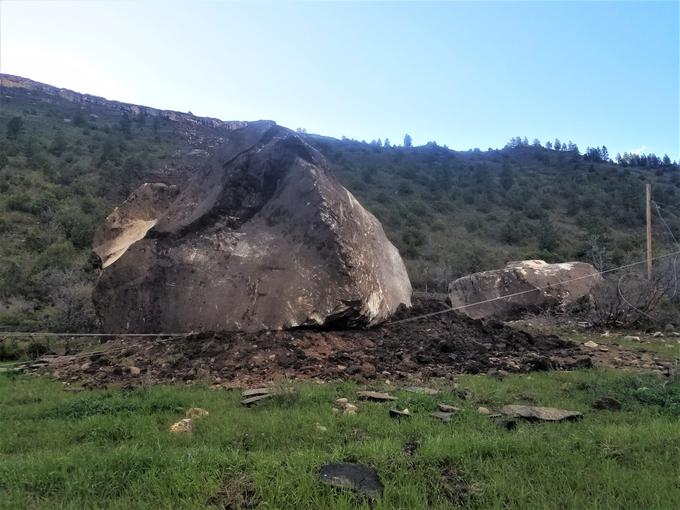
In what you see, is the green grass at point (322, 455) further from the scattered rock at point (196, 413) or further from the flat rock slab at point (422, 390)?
the flat rock slab at point (422, 390)

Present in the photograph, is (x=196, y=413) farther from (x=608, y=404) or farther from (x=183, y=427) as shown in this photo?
(x=608, y=404)

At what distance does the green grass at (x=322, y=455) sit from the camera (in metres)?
3.15

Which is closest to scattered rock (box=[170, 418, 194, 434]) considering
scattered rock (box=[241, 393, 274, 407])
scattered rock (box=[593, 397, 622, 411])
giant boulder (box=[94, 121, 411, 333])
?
scattered rock (box=[241, 393, 274, 407])

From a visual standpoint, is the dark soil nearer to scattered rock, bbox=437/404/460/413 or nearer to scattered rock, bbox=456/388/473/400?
scattered rock, bbox=456/388/473/400

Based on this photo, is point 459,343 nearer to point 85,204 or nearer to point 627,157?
point 85,204

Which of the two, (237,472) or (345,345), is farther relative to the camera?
(345,345)

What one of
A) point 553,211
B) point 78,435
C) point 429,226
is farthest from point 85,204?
point 553,211

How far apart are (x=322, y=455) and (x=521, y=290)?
11337mm

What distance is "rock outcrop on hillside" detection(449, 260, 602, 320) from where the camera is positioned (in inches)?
542

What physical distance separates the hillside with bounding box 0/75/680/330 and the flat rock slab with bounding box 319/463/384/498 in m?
9.91

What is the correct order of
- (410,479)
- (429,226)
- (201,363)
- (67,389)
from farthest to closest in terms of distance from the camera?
(429,226) < (201,363) < (67,389) < (410,479)

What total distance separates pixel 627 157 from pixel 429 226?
33353 millimetres

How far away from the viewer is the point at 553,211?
3697cm

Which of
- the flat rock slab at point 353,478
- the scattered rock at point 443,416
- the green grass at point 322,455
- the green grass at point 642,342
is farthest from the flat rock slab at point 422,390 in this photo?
the green grass at point 642,342
